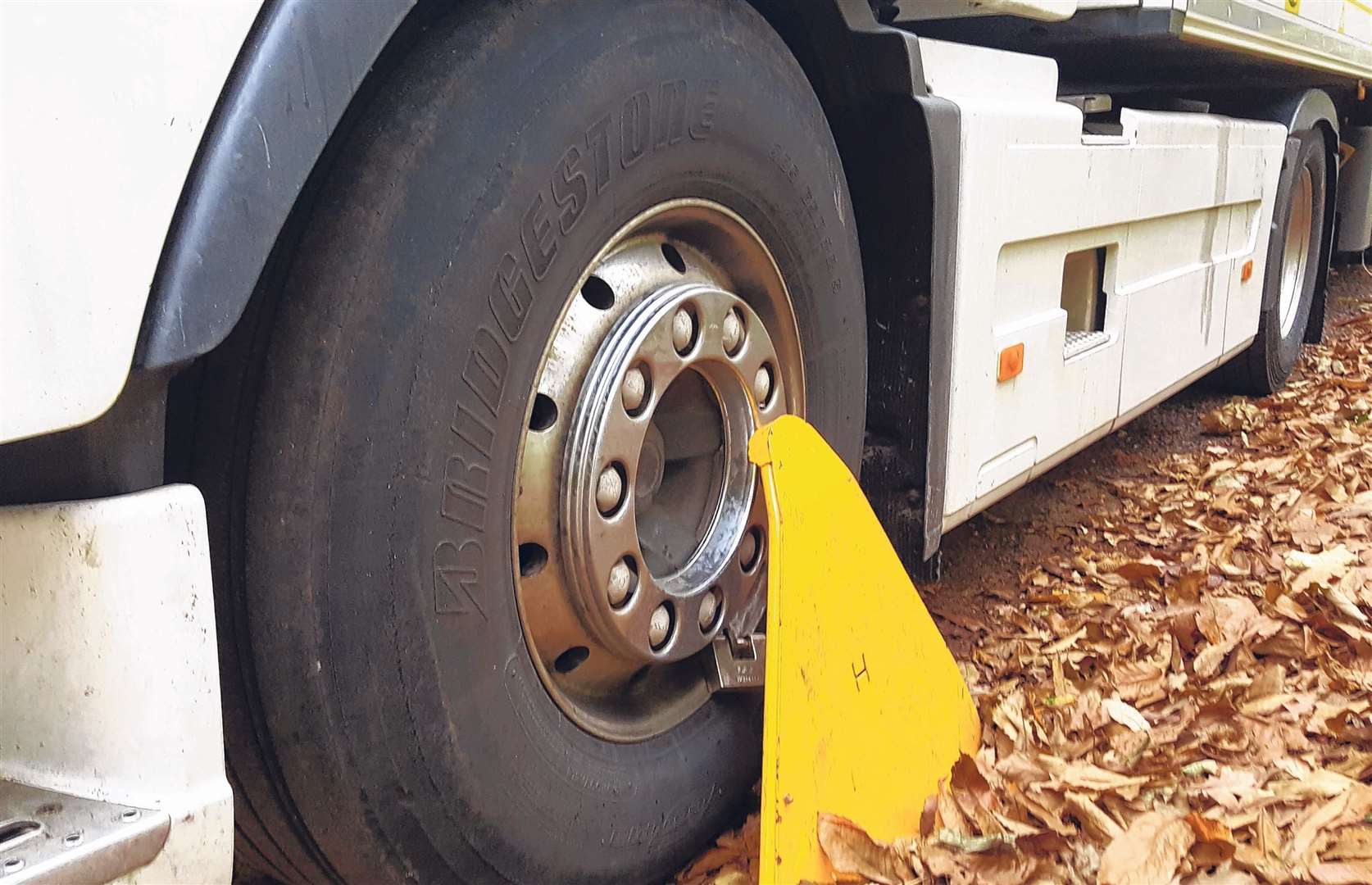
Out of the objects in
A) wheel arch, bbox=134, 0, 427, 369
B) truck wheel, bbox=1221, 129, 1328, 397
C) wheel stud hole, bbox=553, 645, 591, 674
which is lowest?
truck wheel, bbox=1221, 129, 1328, 397

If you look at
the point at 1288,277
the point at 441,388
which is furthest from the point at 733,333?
the point at 1288,277

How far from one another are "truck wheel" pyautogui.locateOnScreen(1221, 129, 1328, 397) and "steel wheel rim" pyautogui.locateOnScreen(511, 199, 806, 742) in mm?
3682

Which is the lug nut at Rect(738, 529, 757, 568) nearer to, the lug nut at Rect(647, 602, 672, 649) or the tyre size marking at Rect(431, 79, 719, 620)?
the lug nut at Rect(647, 602, 672, 649)

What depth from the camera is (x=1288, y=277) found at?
570 cm

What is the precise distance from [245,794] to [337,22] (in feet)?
2.85

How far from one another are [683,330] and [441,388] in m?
0.47

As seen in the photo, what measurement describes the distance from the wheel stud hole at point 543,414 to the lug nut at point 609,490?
10 cm

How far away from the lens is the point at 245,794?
4.51 feet

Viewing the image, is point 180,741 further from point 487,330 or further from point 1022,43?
point 1022,43

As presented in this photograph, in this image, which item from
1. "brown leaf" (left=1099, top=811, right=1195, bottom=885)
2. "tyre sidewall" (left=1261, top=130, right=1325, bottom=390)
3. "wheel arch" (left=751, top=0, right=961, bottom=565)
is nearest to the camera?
"brown leaf" (left=1099, top=811, right=1195, bottom=885)

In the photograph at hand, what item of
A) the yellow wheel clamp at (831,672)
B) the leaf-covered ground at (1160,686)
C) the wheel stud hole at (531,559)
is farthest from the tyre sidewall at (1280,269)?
the wheel stud hole at (531,559)

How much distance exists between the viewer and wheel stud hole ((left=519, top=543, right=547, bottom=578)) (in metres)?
1.54

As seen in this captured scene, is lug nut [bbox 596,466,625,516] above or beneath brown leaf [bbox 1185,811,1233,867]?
above

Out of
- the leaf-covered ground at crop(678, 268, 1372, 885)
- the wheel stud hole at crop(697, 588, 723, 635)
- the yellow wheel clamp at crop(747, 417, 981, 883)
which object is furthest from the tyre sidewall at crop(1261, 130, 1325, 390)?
the wheel stud hole at crop(697, 588, 723, 635)
